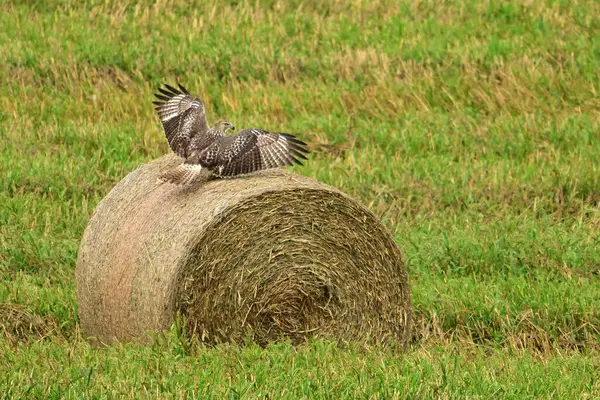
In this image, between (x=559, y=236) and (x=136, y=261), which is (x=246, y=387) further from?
(x=559, y=236)

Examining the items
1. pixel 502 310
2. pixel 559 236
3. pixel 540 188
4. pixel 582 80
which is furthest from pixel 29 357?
pixel 582 80

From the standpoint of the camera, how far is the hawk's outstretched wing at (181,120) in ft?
29.9

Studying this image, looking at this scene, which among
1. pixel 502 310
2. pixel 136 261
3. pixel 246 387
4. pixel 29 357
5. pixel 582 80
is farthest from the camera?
pixel 582 80

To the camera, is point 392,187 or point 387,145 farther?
point 387,145

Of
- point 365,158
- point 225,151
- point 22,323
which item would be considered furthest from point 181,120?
point 365,158

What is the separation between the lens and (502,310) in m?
9.20

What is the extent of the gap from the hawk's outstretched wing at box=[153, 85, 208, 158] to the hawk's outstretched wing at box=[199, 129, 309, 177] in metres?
0.28

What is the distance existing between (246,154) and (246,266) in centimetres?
82

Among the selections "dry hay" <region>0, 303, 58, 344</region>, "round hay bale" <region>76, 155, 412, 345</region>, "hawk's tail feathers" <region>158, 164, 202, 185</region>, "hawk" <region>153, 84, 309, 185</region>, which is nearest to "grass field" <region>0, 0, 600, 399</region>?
"dry hay" <region>0, 303, 58, 344</region>

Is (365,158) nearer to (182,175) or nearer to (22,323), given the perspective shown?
(182,175)

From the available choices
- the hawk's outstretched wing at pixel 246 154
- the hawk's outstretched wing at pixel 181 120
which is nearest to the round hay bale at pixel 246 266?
the hawk's outstretched wing at pixel 246 154

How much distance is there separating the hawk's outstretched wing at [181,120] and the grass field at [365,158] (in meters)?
1.50

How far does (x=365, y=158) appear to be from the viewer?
42.5 feet

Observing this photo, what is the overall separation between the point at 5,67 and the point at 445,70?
5.35 m
